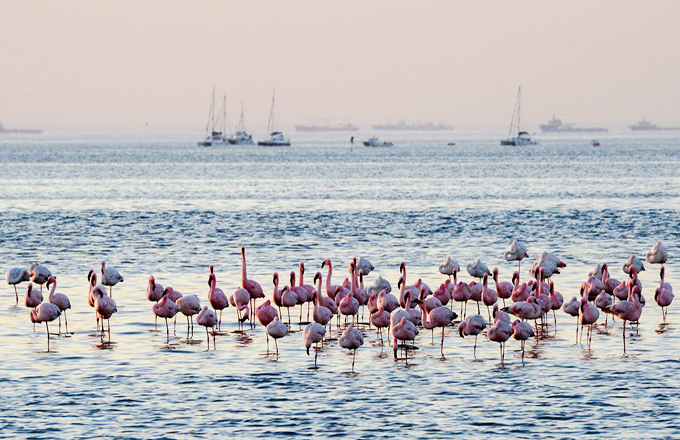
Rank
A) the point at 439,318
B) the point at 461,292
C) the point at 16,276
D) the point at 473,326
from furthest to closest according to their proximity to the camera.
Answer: the point at 16,276 → the point at 461,292 → the point at 439,318 → the point at 473,326

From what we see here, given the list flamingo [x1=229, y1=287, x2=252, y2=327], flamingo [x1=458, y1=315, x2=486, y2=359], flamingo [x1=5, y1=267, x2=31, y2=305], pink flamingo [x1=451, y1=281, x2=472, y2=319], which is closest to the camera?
flamingo [x1=458, y1=315, x2=486, y2=359]

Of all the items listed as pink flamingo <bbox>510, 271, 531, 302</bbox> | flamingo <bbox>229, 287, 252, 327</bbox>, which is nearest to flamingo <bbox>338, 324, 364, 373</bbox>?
flamingo <bbox>229, 287, 252, 327</bbox>

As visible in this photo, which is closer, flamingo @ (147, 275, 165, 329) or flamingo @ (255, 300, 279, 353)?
flamingo @ (255, 300, 279, 353)

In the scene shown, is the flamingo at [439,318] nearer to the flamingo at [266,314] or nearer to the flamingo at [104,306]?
the flamingo at [266,314]

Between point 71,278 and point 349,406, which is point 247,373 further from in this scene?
point 71,278

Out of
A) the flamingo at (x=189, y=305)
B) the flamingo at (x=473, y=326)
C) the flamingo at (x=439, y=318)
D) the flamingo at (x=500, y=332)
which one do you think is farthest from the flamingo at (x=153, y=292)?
the flamingo at (x=500, y=332)

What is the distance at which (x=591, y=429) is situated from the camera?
17.7 meters

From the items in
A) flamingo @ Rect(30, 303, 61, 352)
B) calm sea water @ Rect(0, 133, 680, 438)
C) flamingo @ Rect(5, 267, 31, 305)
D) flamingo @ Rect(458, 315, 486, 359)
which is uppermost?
flamingo @ Rect(458, 315, 486, 359)

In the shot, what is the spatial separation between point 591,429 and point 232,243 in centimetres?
3182

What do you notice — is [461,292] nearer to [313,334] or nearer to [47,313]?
[313,334]

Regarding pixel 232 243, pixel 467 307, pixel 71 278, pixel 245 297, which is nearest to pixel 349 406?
pixel 245 297

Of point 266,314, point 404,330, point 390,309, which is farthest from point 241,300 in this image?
point 404,330

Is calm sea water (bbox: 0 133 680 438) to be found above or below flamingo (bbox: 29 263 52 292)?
below

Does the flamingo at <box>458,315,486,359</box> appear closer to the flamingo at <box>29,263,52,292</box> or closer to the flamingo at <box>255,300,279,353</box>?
the flamingo at <box>255,300,279,353</box>
